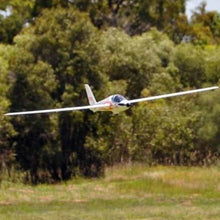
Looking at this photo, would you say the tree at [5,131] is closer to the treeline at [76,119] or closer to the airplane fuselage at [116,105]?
the treeline at [76,119]

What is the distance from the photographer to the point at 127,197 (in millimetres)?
27734

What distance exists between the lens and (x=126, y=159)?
119ft

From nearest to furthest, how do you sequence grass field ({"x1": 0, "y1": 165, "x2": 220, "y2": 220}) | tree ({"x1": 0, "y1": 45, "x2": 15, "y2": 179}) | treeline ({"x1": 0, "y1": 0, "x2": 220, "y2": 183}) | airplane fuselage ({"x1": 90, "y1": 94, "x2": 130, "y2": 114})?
grass field ({"x1": 0, "y1": 165, "x2": 220, "y2": 220}) → airplane fuselage ({"x1": 90, "y1": 94, "x2": 130, "y2": 114}) → tree ({"x1": 0, "y1": 45, "x2": 15, "y2": 179}) → treeline ({"x1": 0, "y1": 0, "x2": 220, "y2": 183})

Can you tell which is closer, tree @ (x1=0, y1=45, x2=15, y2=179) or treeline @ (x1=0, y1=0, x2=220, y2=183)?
tree @ (x1=0, y1=45, x2=15, y2=179)

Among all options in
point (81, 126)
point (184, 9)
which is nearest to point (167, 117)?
point (81, 126)

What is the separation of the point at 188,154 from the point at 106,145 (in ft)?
12.3

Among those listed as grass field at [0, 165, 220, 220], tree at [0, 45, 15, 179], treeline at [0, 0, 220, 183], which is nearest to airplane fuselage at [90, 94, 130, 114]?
grass field at [0, 165, 220, 220]

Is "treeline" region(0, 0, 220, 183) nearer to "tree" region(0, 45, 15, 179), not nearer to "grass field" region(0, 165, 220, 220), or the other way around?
"tree" region(0, 45, 15, 179)

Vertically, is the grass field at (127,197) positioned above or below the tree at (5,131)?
below

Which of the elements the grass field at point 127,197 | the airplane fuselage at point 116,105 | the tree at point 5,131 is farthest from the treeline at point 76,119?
the airplane fuselage at point 116,105

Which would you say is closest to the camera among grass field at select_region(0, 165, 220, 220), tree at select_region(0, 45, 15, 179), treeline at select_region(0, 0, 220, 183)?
grass field at select_region(0, 165, 220, 220)

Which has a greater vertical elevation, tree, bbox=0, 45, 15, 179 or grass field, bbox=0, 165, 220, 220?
tree, bbox=0, 45, 15, 179

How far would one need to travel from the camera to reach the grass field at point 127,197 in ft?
76.0

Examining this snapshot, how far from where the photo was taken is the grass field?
76.0 feet
